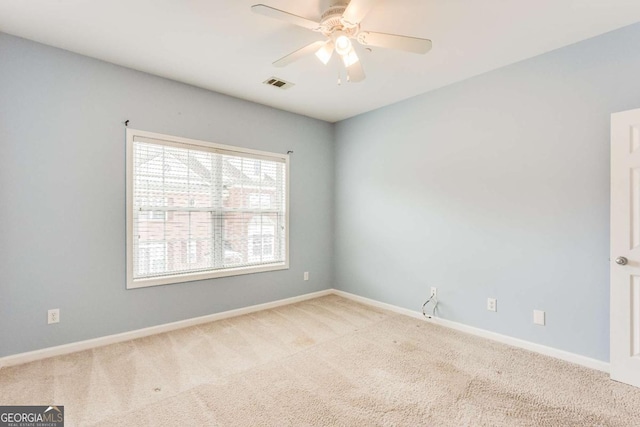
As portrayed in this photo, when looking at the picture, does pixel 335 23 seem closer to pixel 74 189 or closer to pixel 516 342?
pixel 74 189

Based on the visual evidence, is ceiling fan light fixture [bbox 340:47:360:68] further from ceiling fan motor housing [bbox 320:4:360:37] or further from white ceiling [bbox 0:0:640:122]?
white ceiling [bbox 0:0:640:122]

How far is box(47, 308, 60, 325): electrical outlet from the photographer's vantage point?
2.59 meters

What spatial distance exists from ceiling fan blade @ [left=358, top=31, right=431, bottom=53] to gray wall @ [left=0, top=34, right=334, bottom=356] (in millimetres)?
2216

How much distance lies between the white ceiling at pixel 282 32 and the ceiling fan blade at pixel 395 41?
0.91 feet

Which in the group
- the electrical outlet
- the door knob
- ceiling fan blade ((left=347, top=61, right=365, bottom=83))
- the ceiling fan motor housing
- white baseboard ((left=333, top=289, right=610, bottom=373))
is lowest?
white baseboard ((left=333, top=289, right=610, bottom=373))

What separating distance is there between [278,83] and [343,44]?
1478 mm

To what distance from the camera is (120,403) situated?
1.98 meters

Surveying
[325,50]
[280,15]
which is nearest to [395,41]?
[325,50]

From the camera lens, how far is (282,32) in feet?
7.79

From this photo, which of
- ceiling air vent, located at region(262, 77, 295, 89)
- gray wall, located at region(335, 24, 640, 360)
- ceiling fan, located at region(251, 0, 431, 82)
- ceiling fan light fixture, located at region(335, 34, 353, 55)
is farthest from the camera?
ceiling air vent, located at region(262, 77, 295, 89)

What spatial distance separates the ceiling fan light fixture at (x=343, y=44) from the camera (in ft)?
6.52

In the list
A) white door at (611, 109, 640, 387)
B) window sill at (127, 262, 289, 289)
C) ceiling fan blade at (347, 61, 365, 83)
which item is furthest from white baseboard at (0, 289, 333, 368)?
white door at (611, 109, 640, 387)

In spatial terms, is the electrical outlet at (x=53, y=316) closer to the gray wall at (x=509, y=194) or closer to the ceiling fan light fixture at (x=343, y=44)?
the ceiling fan light fixture at (x=343, y=44)

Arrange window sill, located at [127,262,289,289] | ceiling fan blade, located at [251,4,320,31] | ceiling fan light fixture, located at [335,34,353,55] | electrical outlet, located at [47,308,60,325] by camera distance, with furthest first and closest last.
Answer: window sill, located at [127,262,289,289] < electrical outlet, located at [47,308,60,325] < ceiling fan light fixture, located at [335,34,353,55] < ceiling fan blade, located at [251,4,320,31]
